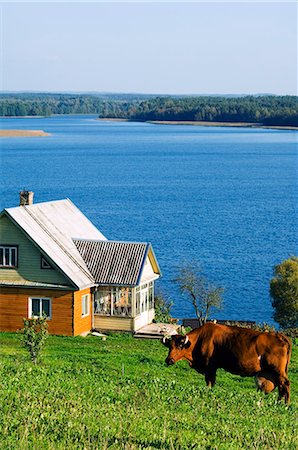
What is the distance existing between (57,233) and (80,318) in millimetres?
3317

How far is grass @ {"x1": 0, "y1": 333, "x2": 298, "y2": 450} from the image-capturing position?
382 inches

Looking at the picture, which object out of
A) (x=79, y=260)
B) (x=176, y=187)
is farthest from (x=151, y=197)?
(x=79, y=260)

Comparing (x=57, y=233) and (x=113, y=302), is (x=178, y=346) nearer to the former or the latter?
(x=113, y=302)

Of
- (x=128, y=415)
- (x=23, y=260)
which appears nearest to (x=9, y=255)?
(x=23, y=260)

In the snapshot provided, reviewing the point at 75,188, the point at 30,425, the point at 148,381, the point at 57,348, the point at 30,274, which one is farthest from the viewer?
the point at 75,188

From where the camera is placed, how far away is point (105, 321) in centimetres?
2975

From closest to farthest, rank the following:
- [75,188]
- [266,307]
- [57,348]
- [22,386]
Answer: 1. [22,386]
2. [57,348]
3. [266,307]
4. [75,188]

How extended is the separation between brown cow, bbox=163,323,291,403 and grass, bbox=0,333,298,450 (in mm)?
342

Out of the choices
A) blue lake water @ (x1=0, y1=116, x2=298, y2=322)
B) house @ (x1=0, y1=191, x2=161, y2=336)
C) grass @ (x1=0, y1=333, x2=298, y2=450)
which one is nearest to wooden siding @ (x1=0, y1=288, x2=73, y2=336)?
house @ (x1=0, y1=191, x2=161, y2=336)

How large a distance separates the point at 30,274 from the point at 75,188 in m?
67.6

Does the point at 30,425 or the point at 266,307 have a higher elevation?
the point at 30,425

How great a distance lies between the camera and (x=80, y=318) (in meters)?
29.2

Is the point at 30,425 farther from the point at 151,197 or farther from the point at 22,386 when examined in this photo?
the point at 151,197

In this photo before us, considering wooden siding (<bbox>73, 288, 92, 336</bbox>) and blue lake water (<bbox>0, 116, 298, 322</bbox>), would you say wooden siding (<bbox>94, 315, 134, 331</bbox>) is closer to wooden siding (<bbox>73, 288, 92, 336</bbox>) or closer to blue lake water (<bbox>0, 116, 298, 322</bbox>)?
wooden siding (<bbox>73, 288, 92, 336</bbox>)
